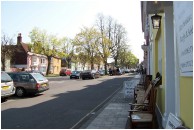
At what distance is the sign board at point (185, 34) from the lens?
3.97 metres

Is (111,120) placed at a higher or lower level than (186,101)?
lower

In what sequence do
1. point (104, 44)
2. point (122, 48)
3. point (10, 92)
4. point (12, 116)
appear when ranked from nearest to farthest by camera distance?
point (12, 116), point (10, 92), point (104, 44), point (122, 48)

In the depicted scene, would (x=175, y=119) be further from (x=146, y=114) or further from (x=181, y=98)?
(x=146, y=114)

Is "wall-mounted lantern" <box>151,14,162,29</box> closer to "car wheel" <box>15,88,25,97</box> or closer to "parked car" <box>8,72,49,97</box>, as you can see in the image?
"parked car" <box>8,72,49,97</box>

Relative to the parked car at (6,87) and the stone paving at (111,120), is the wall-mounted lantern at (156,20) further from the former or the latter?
the parked car at (6,87)

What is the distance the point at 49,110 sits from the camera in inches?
470

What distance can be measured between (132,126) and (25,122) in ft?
12.2

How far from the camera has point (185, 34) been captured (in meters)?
4.27

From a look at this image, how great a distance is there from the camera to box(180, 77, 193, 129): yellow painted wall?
4230 millimetres

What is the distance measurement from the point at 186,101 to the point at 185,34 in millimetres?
995

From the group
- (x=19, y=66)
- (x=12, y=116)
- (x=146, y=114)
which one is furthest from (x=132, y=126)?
(x=19, y=66)

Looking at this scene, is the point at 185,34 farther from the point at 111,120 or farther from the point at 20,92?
the point at 20,92

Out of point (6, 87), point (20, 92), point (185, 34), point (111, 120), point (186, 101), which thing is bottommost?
point (111, 120)

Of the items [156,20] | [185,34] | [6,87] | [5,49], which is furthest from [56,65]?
[185,34]
